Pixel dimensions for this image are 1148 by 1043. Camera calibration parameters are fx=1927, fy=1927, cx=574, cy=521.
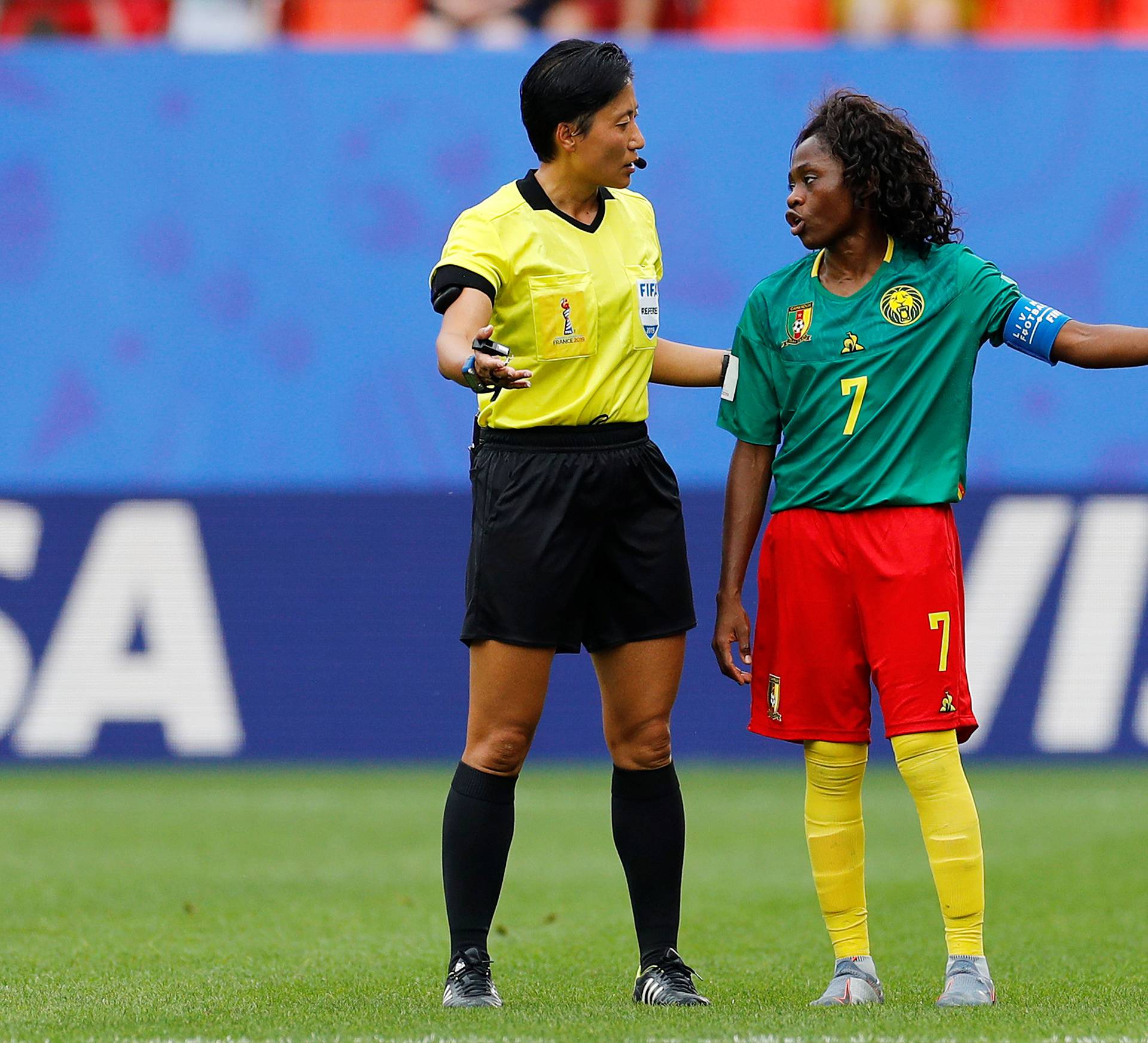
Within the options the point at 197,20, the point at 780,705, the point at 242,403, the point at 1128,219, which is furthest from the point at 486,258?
the point at 197,20

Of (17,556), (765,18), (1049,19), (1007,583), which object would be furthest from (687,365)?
(1049,19)

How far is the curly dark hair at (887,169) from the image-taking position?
4.25 metres

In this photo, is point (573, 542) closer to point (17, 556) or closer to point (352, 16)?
point (17, 556)

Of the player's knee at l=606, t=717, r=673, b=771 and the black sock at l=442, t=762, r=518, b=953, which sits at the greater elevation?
the player's knee at l=606, t=717, r=673, b=771

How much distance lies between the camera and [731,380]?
4488 mm

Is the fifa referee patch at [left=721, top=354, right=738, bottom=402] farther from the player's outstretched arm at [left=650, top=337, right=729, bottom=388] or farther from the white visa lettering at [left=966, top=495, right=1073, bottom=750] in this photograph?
the white visa lettering at [left=966, top=495, right=1073, bottom=750]

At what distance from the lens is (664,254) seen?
37.8ft

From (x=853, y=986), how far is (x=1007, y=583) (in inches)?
246

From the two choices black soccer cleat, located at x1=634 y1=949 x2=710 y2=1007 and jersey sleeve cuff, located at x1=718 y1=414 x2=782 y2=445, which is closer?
black soccer cleat, located at x1=634 y1=949 x2=710 y2=1007

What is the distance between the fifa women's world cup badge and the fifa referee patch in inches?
6.5

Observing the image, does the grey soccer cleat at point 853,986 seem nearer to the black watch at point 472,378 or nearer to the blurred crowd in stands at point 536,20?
the black watch at point 472,378

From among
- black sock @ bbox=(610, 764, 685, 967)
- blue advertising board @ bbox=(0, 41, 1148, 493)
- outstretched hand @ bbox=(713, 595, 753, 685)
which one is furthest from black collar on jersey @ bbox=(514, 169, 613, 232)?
blue advertising board @ bbox=(0, 41, 1148, 493)

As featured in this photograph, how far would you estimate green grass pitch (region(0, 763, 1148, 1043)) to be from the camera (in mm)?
4059

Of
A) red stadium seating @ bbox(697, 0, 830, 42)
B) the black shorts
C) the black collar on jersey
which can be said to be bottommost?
the black shorts
